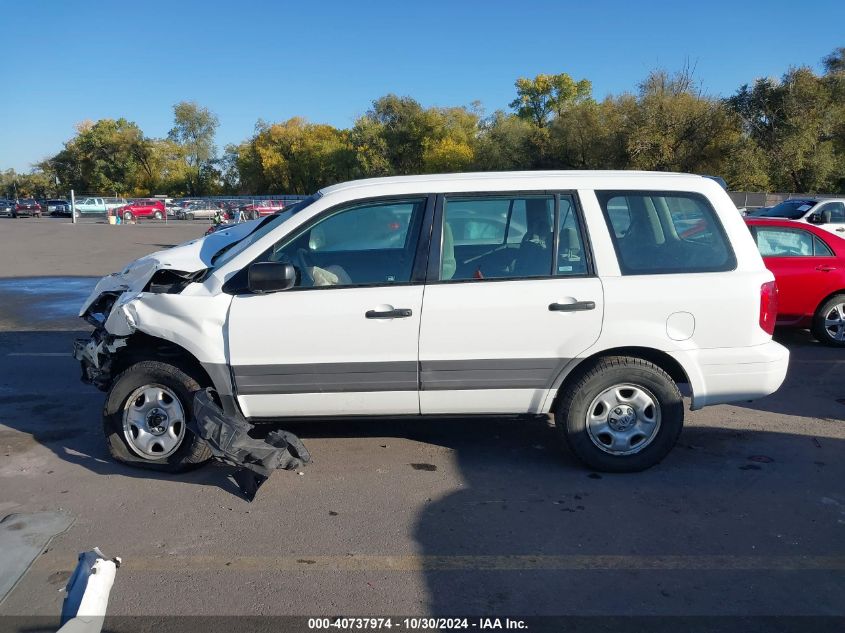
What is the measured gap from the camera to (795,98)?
3428 cm

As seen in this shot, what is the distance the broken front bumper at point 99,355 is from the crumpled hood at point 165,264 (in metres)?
0.35

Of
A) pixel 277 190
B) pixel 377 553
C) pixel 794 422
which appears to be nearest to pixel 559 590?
pixel 377 553

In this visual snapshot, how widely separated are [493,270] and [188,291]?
1947 mm

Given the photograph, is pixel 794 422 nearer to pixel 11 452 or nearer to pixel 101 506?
pixel 101 506

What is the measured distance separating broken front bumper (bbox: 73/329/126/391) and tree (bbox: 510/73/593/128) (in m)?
67.9

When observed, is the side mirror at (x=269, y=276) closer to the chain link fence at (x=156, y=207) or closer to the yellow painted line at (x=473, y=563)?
the yellow painted line at (x=473, y=563)

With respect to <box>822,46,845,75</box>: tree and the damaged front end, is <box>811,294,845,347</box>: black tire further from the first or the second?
<box>822,46,845,75</box>: tree

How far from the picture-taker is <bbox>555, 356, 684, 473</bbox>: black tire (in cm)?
429

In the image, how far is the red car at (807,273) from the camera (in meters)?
7.81

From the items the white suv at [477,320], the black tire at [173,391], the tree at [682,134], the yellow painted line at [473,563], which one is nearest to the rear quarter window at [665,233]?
the white suv at [477,320]

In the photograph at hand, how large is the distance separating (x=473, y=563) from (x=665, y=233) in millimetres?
2476

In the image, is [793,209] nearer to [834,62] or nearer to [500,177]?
[500,177]

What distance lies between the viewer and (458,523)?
3836 mm

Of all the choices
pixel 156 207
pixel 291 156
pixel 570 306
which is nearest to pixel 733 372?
pixel 570 306
